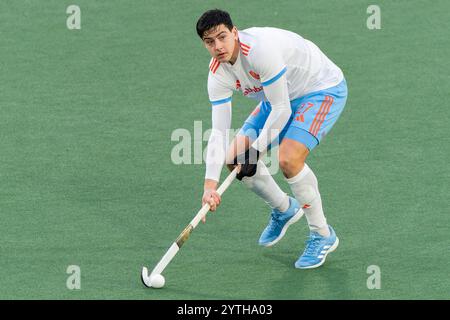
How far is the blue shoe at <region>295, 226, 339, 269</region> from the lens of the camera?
25.3ft

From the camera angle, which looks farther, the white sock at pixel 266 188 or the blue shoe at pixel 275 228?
the blue shoe at pixel 275 228

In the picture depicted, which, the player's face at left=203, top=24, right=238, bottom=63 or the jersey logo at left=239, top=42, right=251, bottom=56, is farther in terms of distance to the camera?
the jersey logo at left=239, top=42, right=251, bottom=56

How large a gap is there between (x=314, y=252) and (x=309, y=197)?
381mm

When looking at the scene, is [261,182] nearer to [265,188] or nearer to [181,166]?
[265,188]

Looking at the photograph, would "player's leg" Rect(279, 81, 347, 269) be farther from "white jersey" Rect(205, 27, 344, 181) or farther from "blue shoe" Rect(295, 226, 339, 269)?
"white jersey" Rect(205, 27, 344, 181)

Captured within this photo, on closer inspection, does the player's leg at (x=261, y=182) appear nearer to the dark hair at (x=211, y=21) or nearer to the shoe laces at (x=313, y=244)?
the shoe laces at (x=313, y=244)

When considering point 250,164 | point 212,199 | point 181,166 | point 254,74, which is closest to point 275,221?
point 250,164

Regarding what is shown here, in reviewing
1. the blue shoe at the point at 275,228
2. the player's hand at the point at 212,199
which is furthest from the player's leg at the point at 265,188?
the player's hand at the point at 212,199

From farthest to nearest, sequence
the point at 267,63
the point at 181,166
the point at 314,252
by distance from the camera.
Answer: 1. the point at 181,166
2. the point at 314,252
3. the point at 267,63

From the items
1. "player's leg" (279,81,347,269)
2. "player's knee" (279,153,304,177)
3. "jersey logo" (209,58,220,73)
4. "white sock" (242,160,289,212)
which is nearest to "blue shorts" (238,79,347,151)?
"player's leg" (279,81,347,269)

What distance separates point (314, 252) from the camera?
7.72 m

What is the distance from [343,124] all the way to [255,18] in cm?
228

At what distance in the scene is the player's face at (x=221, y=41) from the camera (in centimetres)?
716

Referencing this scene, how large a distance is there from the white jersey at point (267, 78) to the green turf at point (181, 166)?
86 centimetres
